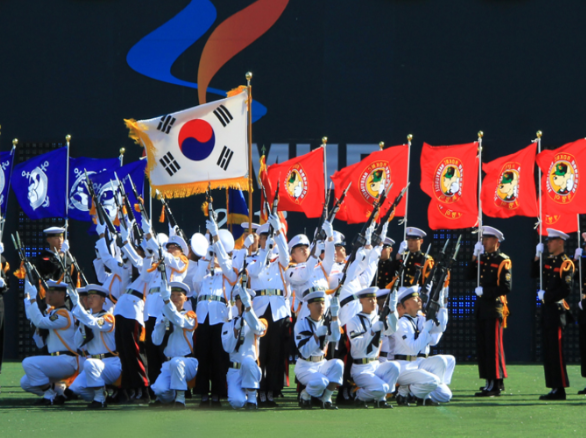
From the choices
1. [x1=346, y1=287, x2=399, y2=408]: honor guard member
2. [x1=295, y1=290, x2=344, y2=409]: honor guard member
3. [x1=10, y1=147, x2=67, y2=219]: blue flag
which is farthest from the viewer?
[x1=10, y1=147, x2=67, y2=219]: blue flag

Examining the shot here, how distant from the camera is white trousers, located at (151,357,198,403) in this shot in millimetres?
9484

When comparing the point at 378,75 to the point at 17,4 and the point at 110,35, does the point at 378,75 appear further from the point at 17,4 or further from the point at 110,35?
the point at 17,4

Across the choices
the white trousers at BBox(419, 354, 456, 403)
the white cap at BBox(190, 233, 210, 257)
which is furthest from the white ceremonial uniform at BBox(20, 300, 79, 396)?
the white trousers at BBox(419, 354, 456, 403)

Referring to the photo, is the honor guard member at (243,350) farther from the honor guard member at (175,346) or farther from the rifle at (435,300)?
the rifle at (435,300)

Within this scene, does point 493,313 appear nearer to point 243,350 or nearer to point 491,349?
point 491,349

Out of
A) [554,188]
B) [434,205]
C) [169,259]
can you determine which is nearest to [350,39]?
[434,205]

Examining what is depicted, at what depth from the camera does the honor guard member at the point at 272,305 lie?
32.1 feet

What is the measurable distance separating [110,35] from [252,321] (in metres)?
7.44

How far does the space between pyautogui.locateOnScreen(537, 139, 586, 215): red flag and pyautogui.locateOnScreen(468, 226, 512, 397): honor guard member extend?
976 millimetres

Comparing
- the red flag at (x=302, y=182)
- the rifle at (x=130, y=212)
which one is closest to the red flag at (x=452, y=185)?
the red flag at (x=302, y=182)

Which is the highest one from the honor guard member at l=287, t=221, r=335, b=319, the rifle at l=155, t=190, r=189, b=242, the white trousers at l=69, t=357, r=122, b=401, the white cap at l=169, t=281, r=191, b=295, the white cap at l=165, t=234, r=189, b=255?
the rifle at l=155, t=190, r=189, b=242

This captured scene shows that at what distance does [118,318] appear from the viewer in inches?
400

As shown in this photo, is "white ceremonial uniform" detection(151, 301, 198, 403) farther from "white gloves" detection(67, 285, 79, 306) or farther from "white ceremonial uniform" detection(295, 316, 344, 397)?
"white ceremonial uniform" detection(295, 316, 344, 397)

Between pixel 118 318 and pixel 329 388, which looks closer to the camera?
pixel 329 388
